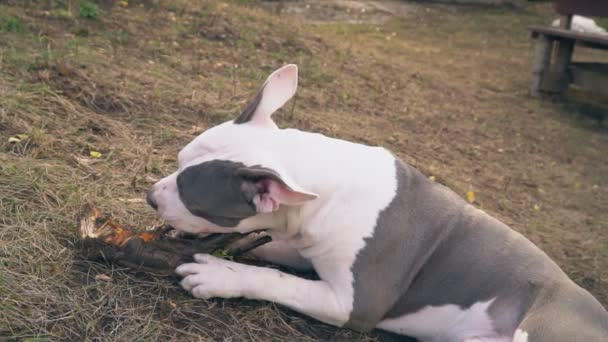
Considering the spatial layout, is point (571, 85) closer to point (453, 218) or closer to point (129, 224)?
point (453, 218)

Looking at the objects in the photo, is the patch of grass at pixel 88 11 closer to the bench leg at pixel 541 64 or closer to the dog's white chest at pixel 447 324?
the dog's white chest at pixel 447 324

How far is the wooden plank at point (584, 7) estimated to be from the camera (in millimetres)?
8172

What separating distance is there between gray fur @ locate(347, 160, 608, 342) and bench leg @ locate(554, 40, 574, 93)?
6004 mm

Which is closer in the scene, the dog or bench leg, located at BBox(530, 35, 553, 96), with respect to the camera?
the dog

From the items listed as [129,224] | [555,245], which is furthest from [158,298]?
[555,245]

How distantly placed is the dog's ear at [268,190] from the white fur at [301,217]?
15 centimetres

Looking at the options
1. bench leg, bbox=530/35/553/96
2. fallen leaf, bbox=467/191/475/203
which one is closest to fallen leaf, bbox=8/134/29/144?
fallen leaf, bbox=467/191/475/203

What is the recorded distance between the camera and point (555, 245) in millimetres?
4668

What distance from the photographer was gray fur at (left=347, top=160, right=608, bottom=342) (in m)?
2.92

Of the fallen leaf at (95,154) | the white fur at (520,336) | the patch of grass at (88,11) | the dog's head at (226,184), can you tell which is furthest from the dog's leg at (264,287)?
the patch of grass at (88,11)

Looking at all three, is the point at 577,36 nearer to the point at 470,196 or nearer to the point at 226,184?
the point at 470,196

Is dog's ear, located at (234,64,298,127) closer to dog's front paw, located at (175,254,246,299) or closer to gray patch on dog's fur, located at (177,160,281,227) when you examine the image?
gray patch on dog's fur, located at (177,160,281,227)

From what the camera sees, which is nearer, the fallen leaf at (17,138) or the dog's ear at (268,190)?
the dog's ear at (268,190)

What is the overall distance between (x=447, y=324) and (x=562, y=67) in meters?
6.43
